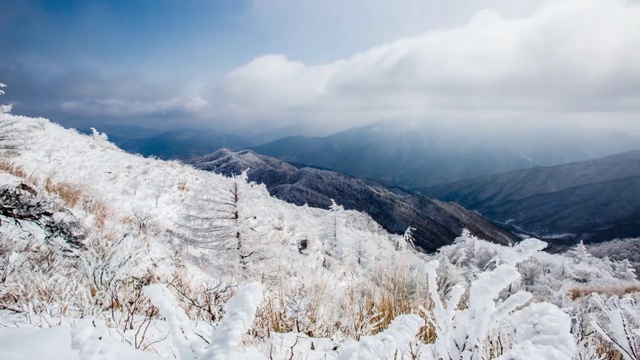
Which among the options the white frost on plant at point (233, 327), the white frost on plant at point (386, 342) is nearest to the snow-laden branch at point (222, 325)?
the white frost on plant at point (233, 327)

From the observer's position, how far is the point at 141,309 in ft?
10.8

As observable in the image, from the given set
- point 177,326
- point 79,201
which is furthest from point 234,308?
point 79,201

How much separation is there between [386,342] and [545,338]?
1.84 feet

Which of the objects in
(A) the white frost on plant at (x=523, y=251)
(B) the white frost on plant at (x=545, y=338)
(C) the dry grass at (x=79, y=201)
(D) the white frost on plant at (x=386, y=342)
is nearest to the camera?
(B) the white frost on plant at (x=545, y=338)

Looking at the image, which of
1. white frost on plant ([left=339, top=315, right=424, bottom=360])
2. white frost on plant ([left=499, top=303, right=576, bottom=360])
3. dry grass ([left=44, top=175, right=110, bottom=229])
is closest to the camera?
white frost on plant ([left=499, top=303, right=576, bottom=360])

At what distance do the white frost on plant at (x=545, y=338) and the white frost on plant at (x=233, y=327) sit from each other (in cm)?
92

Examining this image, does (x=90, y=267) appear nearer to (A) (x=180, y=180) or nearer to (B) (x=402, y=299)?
(B) (x=402, y=299)

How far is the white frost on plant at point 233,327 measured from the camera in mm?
1192

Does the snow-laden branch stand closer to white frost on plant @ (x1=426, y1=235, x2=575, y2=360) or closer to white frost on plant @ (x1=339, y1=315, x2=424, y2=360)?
white frost on plant @ (x1=339, y1=315, x2=424, y2=360)

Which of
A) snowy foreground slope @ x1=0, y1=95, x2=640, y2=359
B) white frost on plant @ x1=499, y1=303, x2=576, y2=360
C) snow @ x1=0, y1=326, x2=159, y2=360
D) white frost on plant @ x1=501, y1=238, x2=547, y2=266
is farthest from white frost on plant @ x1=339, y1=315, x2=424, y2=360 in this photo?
snow @ x1=0, y1=326, x2=159, y2=360

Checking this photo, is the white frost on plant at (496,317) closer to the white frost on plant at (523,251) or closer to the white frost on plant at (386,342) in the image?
the white frost on plant at (523,251)

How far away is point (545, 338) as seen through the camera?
4.17ft

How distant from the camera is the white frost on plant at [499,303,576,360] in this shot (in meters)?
1.18

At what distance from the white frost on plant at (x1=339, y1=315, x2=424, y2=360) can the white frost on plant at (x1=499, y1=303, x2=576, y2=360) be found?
336mm
